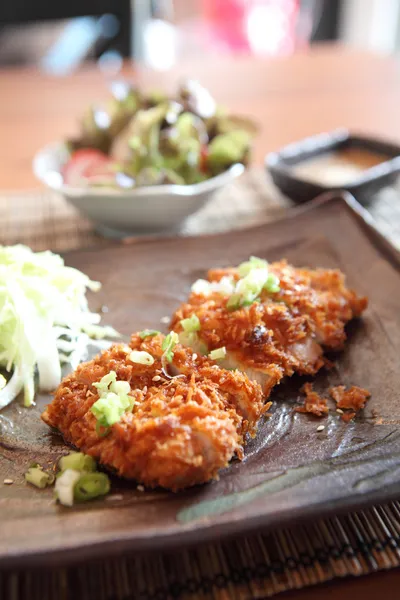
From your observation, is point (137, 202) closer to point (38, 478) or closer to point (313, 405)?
point (313, 405)

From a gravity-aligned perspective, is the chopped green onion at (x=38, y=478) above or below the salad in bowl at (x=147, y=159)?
below

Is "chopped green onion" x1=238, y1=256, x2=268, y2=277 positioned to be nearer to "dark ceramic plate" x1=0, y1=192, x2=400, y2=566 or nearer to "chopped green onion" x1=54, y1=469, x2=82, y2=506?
"dark ceramic plate" x1=0, y1=192, x2=400, y2=566

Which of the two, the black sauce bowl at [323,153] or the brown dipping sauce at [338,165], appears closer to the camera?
the black sauce bowl at [323,153]

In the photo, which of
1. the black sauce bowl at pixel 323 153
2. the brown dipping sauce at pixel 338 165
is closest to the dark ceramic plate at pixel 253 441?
the black sauce bowl at pixel 323 153

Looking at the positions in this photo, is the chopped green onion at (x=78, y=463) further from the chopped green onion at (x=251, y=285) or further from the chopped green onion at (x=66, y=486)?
the chopped green onion at (x=251, y=285)

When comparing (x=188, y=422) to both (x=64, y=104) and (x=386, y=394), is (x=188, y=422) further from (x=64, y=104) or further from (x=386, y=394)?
(x=64, y=104)

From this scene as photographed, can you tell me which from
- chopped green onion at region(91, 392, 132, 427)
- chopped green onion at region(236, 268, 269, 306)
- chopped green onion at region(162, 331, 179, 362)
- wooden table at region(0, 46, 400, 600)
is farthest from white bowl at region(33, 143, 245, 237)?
chopped green onion at region(91, 392, 132, 427)

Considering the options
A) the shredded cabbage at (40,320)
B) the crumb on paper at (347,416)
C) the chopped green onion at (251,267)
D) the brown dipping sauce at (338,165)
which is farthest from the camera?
the brown dipping sauce at (338,165)
